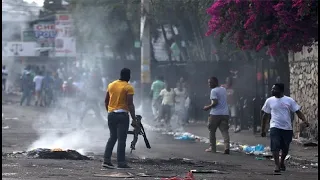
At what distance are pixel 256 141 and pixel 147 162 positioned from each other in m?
6.61

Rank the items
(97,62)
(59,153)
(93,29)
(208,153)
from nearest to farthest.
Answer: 1. (59,153)
2. (208,153)
3. (93,29)
4. (97,62)

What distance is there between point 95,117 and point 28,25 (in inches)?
1164

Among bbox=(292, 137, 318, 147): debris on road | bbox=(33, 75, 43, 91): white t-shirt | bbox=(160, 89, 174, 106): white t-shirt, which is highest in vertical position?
bbox=(33, 75, 43, 91): white t-shirt

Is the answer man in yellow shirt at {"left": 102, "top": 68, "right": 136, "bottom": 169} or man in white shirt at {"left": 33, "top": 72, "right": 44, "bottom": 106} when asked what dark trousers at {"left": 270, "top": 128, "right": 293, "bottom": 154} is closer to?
man in yellow shirt at {"left": 102, "top": 68, "right": 136, "bottom": 169}

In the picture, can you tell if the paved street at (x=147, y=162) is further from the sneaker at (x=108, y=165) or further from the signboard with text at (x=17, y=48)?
the signboard with text at (x=17, y=48)

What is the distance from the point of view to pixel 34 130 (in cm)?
2475

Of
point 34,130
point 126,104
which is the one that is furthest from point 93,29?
point 126,104

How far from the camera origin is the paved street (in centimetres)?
1309

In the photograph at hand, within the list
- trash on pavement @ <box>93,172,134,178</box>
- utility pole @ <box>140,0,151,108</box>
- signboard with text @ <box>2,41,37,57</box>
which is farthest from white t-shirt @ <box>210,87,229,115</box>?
signboard with text @ <box>2,41,37,57</box>

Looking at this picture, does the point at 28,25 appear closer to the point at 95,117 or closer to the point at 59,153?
the point at 95,117

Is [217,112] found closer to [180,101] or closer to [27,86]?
[180,101]

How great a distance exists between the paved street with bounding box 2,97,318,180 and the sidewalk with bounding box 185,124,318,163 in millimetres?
345

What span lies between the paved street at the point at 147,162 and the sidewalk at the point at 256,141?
1.13 ft

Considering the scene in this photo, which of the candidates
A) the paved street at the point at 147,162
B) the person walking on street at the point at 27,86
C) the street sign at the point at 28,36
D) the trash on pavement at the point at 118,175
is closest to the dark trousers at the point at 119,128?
the paved street at the point at 147,162
